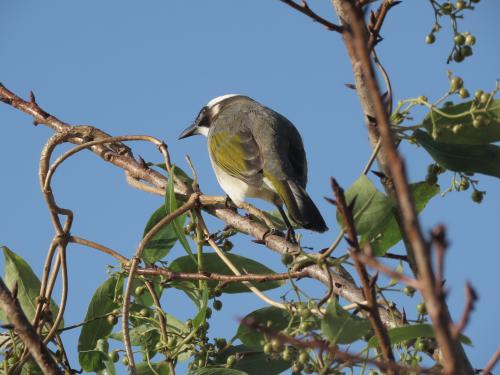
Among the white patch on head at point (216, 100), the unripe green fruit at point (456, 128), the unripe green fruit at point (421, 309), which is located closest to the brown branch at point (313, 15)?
the unripe green fruit at point (456, 128)

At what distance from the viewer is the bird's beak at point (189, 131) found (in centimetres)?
667

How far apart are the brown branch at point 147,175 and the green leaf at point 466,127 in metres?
0.56

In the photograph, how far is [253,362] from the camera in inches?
98.0

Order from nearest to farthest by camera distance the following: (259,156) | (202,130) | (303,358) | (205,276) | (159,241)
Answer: (303,358), (205,276), (159,241), (259,156), (202,130)

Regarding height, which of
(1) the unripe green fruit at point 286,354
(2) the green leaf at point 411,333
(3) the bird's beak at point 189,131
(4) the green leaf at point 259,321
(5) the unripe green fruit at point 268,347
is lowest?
(1) the unripe green fruit at point 286,354

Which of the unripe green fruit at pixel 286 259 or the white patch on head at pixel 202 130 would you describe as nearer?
the unripe green fruit at pixel 286 259

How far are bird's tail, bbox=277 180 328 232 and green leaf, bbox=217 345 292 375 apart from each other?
1.12 meters

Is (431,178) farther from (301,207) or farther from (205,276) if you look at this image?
(301,207)

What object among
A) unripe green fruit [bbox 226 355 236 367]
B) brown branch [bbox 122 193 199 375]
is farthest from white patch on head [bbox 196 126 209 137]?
unripe green fruit [bbox 226 355 236 367]

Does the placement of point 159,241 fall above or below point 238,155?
below

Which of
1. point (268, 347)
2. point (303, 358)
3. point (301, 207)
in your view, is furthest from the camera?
point (301, 207)

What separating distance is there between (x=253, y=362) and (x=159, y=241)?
0.68 m

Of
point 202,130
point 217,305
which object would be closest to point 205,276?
point 217,305

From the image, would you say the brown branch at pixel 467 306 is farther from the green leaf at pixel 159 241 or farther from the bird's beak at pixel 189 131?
the bird's beak at pixel 189 131
